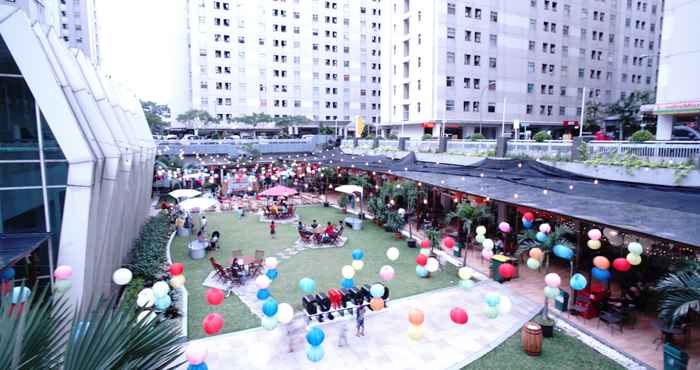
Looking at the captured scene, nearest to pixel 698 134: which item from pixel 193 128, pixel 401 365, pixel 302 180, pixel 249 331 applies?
pixel 401 365

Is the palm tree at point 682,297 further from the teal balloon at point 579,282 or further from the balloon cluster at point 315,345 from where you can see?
the balloon cluster at point 315,345

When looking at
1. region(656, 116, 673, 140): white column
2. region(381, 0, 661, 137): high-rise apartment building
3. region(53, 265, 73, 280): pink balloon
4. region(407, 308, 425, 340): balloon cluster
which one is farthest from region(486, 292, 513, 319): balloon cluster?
region(381, 0, 661, 137): high-rise apartment building

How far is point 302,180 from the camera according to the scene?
3909cm

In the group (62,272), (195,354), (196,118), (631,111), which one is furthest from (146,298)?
(196,118)

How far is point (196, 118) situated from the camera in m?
56.6

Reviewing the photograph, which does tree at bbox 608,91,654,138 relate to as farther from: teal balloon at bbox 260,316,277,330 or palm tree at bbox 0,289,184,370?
palm tree at bbox 0,289,184,370

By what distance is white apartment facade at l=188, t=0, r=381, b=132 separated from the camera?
58719 millimetres

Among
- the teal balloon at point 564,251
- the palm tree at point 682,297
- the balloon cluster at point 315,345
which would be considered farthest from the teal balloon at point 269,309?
the teal balloon at point 564,251

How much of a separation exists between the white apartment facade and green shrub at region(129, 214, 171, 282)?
42.8m

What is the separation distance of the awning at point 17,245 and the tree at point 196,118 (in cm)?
4656

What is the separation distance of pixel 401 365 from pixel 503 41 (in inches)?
1614

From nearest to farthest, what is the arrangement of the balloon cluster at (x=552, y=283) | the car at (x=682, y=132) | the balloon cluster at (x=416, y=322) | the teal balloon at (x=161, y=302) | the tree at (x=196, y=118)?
the balloon cluster at (x=416, y=322), the teal balloon at (x=161, y=302), the balloon cluster at (x=552, y=283), the car at (x=682, y=132), the tree at (x=196, y=118)

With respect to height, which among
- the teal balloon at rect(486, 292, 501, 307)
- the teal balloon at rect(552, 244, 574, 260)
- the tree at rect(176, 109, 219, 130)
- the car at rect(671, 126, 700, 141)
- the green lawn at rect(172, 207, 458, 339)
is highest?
the tree at rect(176, 109, 219, 130)

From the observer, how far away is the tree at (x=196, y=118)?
2110 inches
